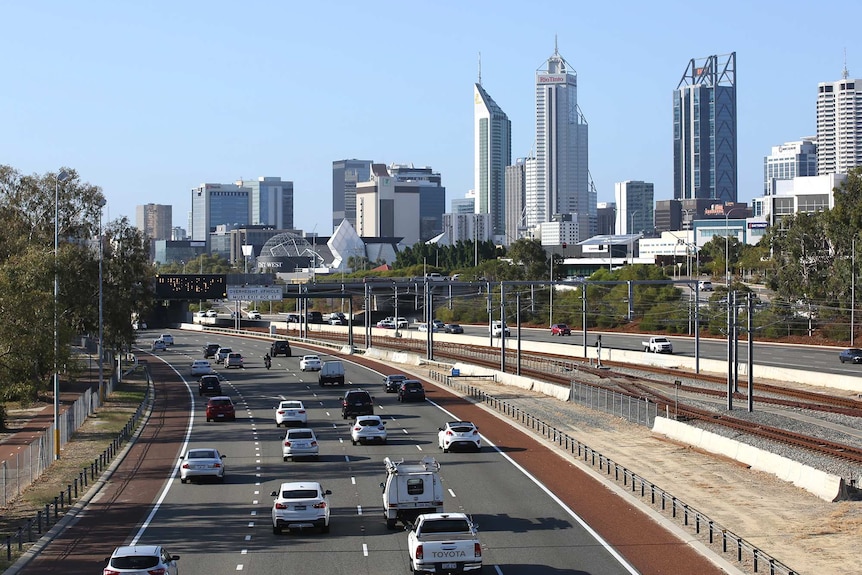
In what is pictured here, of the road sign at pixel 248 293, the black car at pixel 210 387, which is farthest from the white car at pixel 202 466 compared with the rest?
the road sign at pixel 248 293

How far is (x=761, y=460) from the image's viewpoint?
42.8 m

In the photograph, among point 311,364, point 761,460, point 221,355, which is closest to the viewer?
point 761,460

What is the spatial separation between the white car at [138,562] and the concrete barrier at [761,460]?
2192 centimetres

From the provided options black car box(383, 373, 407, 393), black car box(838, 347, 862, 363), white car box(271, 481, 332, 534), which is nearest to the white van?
black car box(383, 373, 407, 393)

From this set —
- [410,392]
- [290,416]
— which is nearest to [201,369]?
[410,392]

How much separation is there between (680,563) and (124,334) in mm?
63585

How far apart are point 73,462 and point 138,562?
24558 millimetres

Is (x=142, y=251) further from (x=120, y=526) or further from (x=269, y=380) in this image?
(x=120, y=526)

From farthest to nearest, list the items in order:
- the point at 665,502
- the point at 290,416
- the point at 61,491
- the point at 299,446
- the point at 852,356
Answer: the point at 852,356, the point at 290,416, the point at 299,446, the point at 61,491, the point at 665,502

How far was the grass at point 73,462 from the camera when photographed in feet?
113

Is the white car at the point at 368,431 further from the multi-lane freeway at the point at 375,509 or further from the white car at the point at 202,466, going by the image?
the white car at the point at 202,466

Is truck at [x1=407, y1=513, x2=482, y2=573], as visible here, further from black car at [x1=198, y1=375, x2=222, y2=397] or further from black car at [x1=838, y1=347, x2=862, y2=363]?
black car at [x1=838, y1=347, x2=862, y2=363]

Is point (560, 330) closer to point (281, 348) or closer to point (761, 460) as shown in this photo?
point (281, 348)

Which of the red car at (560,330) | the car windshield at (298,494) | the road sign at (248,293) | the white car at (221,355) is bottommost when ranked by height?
the car windshield at (298,494)
